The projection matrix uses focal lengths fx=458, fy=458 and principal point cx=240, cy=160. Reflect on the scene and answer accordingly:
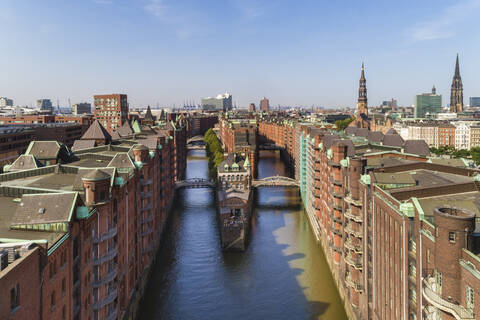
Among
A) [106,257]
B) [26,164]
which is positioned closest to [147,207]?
[26,164]

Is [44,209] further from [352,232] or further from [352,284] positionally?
[352,284]

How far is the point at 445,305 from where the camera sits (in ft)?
88.1

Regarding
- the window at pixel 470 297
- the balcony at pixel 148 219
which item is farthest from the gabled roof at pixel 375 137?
the window at pixel 470 297

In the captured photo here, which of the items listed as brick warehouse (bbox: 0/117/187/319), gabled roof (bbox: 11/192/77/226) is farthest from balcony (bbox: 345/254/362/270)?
gabled roof (bbox: 11/192/77/226)

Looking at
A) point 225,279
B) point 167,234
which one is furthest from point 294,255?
A: point 167,234

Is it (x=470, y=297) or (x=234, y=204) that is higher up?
(x=470, y=297)

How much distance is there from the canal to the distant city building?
86617 mm

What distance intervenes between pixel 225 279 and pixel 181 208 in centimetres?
4334

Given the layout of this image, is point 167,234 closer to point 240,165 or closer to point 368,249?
point 240,165

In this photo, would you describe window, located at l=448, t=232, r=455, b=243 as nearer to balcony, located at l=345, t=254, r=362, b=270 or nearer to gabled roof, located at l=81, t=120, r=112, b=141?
balcony, located at l=345, t=254, r=362, b=270

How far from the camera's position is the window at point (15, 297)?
2339 cm

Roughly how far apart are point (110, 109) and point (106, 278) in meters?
143

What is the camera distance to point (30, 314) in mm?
25766

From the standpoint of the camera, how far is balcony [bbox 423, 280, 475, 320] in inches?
1000
